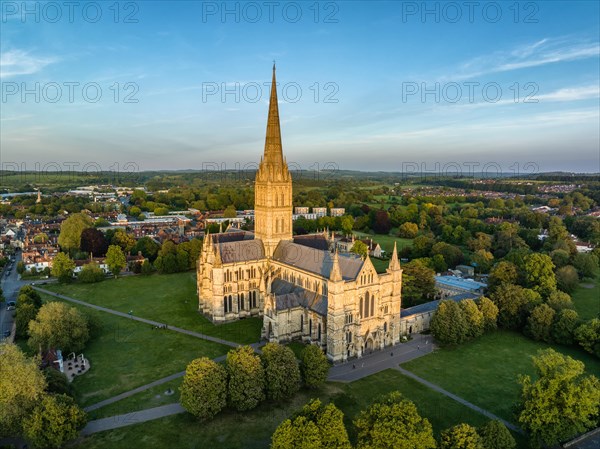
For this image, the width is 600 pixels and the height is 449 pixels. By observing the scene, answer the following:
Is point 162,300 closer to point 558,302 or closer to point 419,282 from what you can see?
point 419,282

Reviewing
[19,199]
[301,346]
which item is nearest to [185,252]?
[301,346]

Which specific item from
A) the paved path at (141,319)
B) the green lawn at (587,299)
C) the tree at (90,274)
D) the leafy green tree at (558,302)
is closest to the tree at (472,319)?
the leafy green tree at (558,302)

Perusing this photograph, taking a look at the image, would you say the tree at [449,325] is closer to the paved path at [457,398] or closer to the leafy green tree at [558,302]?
the paved path at [457,398]

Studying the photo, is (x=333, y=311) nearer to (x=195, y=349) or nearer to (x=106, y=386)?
(x=195, y=349)

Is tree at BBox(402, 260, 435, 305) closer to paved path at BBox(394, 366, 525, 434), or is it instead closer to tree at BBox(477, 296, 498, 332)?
tree at BBox(477, 296, 498, 332)

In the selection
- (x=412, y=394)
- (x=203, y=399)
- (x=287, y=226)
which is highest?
(x=287, y=226)
